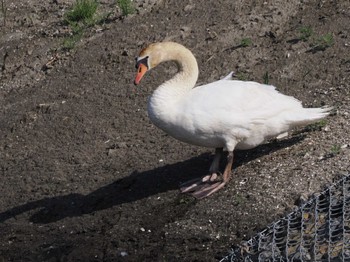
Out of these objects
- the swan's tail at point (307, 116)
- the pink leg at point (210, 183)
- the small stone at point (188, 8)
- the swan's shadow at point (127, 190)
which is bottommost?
the swan's shadow at point (127, 190)

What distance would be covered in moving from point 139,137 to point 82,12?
257cm

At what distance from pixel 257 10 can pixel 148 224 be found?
3600 mm

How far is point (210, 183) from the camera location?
7980mm

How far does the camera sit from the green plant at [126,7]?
1085 centimetres

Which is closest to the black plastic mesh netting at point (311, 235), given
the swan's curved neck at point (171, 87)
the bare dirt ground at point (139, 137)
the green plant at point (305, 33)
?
the bare dirt ground at point (139, 137)

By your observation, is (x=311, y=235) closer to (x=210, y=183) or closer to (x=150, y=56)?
(x=210, y=183)

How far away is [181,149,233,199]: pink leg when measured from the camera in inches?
308

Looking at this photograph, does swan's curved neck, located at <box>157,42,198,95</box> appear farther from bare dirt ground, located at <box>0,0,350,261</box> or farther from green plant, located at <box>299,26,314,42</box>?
green plant, located at <box>299,26,314,42</box>

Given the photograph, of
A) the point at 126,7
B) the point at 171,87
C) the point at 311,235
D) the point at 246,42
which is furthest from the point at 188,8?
the point at 311,235

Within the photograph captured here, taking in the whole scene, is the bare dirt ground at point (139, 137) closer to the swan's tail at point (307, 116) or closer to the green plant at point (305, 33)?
the green plant at point (305, 33)

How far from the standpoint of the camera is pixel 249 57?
9.77m

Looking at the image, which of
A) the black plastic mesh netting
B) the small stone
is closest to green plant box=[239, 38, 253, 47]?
the small stone

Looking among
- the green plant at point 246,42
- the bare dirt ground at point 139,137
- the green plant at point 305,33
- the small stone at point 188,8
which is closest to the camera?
the bare dirt ground at point 139,137

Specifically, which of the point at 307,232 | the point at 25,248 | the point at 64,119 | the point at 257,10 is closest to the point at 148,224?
the point at 25,248
